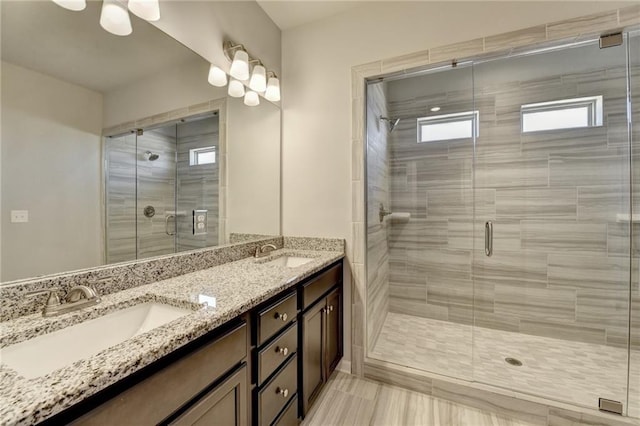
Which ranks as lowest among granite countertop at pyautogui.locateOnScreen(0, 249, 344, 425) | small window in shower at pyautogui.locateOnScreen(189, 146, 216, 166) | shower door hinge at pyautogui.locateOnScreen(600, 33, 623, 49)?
granite countertop at pyautogui.locateOnScreen(0, 249, 344, 425)

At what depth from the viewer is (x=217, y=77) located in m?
1.64

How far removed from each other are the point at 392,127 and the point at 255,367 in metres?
2.44

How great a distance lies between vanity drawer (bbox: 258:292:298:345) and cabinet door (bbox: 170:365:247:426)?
0.47 feet

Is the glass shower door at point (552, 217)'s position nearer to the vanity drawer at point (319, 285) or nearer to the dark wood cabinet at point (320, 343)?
the dark wood cabinet at point (320, 343)

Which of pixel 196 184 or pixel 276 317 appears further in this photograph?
pixel 196 184

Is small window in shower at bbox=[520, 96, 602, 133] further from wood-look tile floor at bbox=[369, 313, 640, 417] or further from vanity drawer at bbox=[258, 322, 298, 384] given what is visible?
vanity drawer at bbox=[258, 322, 298, 384]

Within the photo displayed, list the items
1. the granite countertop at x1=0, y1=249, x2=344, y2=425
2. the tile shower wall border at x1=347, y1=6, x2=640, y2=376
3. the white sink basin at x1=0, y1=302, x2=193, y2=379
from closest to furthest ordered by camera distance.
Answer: the granite countertop at x1=0, y1=249, x2=344, y2=425, the white sink basin at x1=0, y1=302, x2=193, y2=379, the tile shower wall border at x1=347, y1=6, x2=640, y2=376

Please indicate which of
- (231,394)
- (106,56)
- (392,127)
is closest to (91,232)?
(106,56)

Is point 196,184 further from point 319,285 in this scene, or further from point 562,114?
point 562,114

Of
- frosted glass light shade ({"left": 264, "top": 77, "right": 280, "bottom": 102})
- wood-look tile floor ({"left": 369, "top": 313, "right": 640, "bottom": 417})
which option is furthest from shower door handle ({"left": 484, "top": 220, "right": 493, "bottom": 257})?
frosted glass light shade ({"left": 264, "top": 77, "right": 280, "bottom": 102})

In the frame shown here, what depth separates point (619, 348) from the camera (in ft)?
6.81

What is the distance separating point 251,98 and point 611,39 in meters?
2.13

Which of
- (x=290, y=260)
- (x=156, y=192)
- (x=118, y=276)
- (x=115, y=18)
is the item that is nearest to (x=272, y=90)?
(x=115, y=18)

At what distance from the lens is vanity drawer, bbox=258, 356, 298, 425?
1.09 meters
